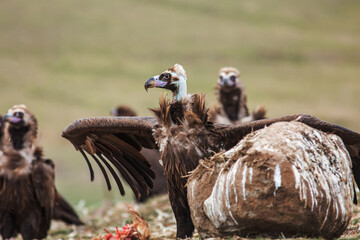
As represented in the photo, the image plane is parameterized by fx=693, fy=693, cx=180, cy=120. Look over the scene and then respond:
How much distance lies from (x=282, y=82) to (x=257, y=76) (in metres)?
2.28

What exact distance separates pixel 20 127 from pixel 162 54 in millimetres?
40570

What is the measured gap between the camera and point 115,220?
40.5 ft

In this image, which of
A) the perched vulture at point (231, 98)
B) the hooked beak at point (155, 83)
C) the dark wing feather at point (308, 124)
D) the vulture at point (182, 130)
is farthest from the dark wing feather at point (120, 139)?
the perched vulture at point (231, 98)

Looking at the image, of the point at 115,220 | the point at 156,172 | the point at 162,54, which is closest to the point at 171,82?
the point at 115,220

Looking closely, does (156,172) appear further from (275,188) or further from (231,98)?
(275,188)

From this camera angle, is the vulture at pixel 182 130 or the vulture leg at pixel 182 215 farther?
the vulture leg at pixel 182 215

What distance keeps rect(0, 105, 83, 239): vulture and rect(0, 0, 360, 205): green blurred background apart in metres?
Result: 17.1

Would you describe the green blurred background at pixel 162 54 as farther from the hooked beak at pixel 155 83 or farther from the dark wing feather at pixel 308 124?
the dark wing feather at pixel 308 124

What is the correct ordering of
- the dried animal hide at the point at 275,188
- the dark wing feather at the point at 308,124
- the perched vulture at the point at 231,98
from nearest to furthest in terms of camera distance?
the dried animal hide at the point at 275,188
the dark wing feather at the point at 308,124
the perched vulture at the point at 231,98

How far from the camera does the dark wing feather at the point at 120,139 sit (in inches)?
326

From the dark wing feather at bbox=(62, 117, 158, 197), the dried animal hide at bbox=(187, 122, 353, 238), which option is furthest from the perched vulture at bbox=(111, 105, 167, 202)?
the dried animal hide at bbox=(187, 122, 353, 238)

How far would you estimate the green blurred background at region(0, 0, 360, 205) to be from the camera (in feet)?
126

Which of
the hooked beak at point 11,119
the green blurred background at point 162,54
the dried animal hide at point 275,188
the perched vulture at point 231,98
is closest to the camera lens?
the dried animal hide at point 275,188

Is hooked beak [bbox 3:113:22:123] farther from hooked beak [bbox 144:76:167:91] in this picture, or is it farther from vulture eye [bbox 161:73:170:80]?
vulture eye [bbox 161:73:170:80]
